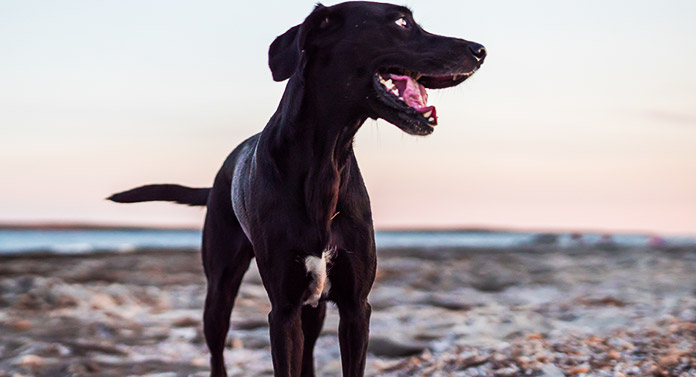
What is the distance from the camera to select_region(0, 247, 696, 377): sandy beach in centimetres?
593

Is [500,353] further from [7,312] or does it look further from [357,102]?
[7,312]

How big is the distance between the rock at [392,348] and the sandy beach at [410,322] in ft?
Answer: 0.03

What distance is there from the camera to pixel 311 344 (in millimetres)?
5051

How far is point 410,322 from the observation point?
9.35 meters

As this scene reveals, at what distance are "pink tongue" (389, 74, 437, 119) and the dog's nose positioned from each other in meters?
0.28

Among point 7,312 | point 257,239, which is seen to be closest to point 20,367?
point 7,312

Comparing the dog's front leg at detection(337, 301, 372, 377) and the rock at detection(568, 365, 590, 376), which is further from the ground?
the dog's front leg at detection(337, 301, 372, 377)

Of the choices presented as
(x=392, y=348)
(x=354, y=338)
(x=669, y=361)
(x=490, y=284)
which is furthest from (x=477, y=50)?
(x=490, y=284)

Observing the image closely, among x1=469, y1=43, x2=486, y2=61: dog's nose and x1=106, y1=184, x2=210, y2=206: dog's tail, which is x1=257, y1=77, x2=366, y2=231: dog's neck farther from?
x1=106, y1=184, x2=210, y2=206: dog's tail

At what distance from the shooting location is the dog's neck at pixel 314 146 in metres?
3.97

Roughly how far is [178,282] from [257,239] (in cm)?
921

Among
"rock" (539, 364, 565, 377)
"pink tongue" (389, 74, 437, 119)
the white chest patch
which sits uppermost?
"pink tongue" (389, 74, 437, 119)

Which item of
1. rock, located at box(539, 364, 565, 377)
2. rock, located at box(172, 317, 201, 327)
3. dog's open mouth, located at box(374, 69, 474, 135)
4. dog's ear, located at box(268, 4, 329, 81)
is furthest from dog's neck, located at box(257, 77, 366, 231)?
rock, located at box(172, 317, 201, 327)

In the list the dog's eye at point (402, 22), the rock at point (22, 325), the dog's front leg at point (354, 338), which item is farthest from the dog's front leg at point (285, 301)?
the rock at point (22, 325)
